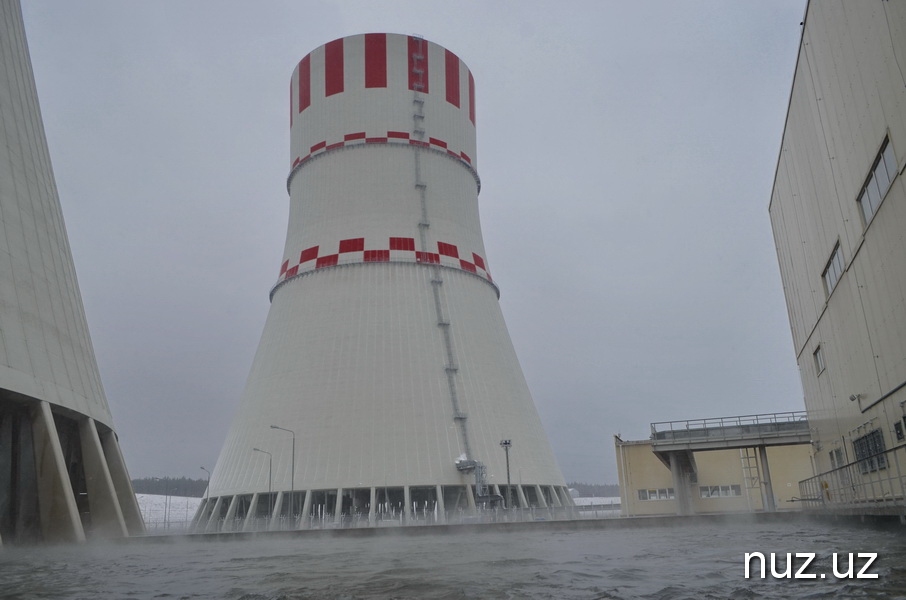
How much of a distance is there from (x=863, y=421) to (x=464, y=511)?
13.3m

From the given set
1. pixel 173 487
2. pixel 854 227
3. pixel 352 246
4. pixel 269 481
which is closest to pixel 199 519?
pixel 269 481

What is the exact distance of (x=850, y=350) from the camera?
15500mm

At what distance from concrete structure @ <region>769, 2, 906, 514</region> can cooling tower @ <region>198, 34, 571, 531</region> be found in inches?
433

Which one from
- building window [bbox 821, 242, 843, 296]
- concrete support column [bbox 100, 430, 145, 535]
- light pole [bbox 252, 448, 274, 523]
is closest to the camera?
building window [bbox 821, 242, 843, 296]

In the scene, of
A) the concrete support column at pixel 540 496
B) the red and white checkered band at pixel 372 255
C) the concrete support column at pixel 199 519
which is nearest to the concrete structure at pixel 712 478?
the concrete support column at pixel 540 496

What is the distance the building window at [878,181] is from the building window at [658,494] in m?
23.0

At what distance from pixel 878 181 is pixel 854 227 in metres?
1.81

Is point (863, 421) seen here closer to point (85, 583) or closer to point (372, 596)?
point (372, 596)

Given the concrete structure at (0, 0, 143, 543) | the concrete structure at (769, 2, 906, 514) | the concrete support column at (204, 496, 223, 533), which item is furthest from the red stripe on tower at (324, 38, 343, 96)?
the concrete structure at (769, 2, 906, 514)

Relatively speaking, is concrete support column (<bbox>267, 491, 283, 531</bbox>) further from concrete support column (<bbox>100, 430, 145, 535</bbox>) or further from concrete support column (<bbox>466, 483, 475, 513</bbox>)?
concrete support column (<bbox>466, 483, 475, 513</bbox>)

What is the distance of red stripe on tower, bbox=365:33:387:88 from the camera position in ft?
99.6

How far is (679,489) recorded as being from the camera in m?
28.8

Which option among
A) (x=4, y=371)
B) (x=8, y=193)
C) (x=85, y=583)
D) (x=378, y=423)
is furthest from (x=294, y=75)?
(x=85, y=583)

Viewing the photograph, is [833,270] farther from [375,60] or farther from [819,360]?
[375,60]
